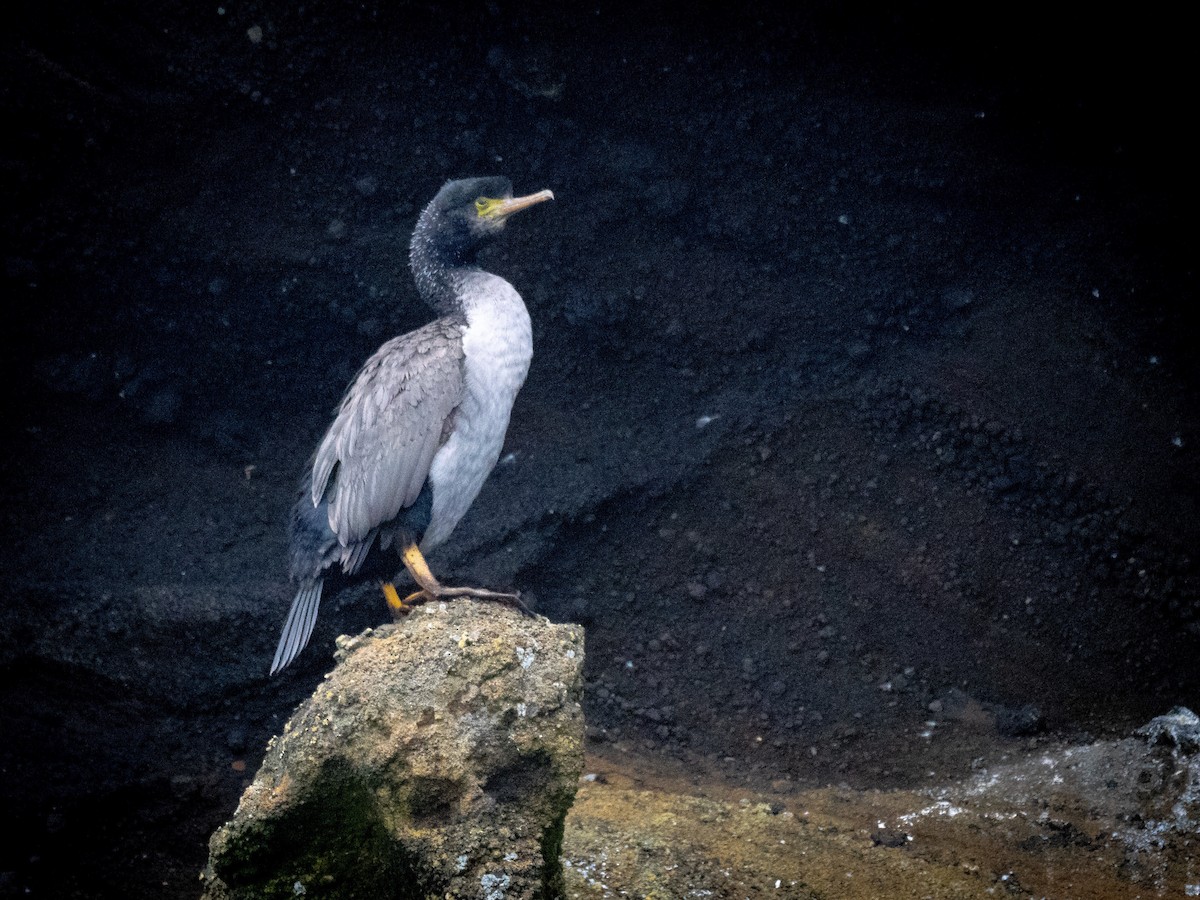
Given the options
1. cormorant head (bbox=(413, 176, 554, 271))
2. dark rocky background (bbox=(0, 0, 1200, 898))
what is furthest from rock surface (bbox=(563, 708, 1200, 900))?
cormorant head (bbox=(413, 176, 554, 271))

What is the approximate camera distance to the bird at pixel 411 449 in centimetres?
400

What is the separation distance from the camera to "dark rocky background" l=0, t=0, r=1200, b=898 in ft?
15.8

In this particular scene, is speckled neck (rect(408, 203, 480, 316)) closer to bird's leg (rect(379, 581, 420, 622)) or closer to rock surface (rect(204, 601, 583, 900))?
bird's leg (rect(379, 581, 420, 622))

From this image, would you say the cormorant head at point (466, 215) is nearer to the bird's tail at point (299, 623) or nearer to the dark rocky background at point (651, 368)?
the dark rocky background at point (651, 368)

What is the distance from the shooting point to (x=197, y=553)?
5.23 meters

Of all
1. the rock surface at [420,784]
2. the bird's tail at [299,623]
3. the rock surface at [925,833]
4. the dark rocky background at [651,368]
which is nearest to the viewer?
the rock surface at [420,784]

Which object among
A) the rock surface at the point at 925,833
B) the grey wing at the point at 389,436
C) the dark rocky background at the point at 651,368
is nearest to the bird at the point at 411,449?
the grey wing at the point at 389,436

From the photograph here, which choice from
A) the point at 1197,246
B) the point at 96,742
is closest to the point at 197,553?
the point at 96,742

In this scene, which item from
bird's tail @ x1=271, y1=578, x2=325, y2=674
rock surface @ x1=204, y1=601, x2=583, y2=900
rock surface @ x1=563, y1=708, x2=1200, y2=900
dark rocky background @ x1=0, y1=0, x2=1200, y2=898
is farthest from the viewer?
dark rocky background @ x1=0, y1=0, x2=1200, y2=898

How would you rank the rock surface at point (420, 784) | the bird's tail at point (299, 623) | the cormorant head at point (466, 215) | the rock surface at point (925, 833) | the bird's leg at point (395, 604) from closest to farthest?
the rock surface at point (420, 784), the rock surface at point (925, 833), the bird's tail at point (299, 623), the bird's leg at point (395, 604), the cormorant head at point (466, 215)

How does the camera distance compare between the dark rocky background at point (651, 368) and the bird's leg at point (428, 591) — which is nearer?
the bird's leg at point (428, 591)

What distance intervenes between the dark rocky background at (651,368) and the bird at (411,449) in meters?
0.91

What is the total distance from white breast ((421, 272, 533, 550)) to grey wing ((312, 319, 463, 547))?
0.20ft

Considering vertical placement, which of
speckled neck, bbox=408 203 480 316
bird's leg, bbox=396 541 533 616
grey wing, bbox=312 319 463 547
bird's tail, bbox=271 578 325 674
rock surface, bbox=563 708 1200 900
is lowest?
rock surface, bbox=563 708 1200 900
